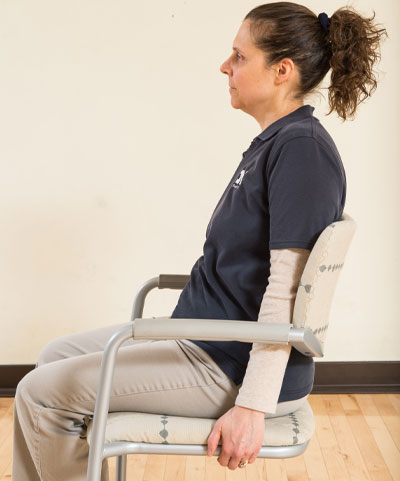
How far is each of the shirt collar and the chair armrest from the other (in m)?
0.39

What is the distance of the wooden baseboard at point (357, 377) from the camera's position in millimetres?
2625

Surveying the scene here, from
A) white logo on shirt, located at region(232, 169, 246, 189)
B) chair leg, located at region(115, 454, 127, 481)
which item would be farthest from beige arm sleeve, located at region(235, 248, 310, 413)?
chair leg, located at region(115, 454, 127, 481)

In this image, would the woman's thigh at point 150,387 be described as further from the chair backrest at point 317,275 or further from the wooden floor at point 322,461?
the wooden floor at point 322,461

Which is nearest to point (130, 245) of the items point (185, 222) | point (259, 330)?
point (185, 222)

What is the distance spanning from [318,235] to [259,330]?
20 cm

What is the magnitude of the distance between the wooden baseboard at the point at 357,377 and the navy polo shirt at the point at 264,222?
4.59 feet

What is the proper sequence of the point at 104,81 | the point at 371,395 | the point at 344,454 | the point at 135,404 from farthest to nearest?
1. the point at 371,395
2. the point at 104,81
3. the point at 344,454
4. the point at 135,404

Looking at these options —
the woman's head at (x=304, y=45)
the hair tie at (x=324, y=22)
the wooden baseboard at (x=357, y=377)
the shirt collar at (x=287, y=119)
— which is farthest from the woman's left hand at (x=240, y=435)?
the wooden baseboard at (x=357, y=377)

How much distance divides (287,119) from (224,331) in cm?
45

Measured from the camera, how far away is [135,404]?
1.22 meters

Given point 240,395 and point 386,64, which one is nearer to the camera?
point 240,395

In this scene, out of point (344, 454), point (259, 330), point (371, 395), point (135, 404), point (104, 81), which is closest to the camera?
point (259, 330)

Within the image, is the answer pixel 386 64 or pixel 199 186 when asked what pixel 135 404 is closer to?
pixel 199 186

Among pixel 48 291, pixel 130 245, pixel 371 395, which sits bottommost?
pixel 371 395
